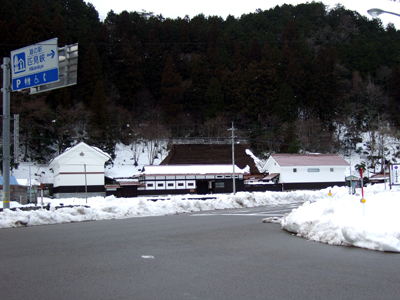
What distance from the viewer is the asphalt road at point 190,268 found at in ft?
15.9

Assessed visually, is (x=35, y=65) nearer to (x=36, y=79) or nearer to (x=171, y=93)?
(x=36, y=79)

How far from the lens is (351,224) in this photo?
864cm

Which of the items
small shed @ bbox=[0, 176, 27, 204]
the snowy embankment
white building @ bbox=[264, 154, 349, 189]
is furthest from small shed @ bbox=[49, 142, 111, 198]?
white building @ bbox=[264, 154, 349, 189]

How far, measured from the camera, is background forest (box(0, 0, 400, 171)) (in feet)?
177

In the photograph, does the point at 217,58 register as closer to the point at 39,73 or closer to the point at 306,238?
the point at 39,73

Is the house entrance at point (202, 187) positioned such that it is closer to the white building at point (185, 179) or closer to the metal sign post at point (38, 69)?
the white building at point (185, 179)

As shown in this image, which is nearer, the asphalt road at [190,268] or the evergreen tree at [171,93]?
the asphalt road at [190,268]

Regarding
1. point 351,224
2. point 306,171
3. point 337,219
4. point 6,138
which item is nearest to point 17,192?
point 6,138

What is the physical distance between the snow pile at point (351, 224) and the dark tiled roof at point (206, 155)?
141 ft

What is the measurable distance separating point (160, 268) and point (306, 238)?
15.9 ft

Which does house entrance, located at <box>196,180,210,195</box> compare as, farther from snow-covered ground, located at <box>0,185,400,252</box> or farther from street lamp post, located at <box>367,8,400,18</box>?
street lamp post, located at <box>367,8,400,18</box>

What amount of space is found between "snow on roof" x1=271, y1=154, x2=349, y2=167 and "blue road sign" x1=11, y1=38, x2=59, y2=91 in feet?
126

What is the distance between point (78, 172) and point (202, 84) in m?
30.6

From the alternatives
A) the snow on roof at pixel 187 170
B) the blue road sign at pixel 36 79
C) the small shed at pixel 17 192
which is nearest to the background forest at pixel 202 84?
the snow on roof at pixel 187 170
